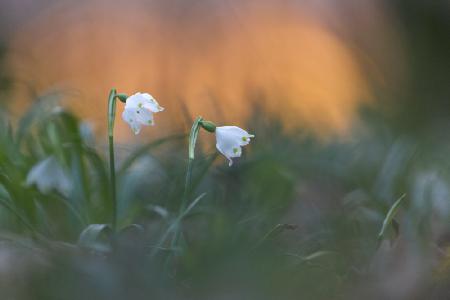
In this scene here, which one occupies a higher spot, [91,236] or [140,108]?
[140,108]

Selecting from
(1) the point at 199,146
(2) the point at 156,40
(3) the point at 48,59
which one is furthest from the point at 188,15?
(1) the point at 199,146

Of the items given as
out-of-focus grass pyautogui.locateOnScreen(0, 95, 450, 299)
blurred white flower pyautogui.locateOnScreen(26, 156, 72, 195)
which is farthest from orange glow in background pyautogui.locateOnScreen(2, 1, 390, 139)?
blurred white flower pyautogui.locateOnScreen(26, 156, 72, 195)

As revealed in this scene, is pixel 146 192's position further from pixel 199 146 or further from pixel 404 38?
pixel 404 38

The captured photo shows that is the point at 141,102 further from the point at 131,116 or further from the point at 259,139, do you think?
the point at 259,139

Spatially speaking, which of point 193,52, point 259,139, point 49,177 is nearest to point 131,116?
point 49,177

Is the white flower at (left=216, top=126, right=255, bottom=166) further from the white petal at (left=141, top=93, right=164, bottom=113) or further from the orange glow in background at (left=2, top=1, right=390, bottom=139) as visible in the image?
the orange glow in background at (left=2, top=1, right=390, bottom=139)
